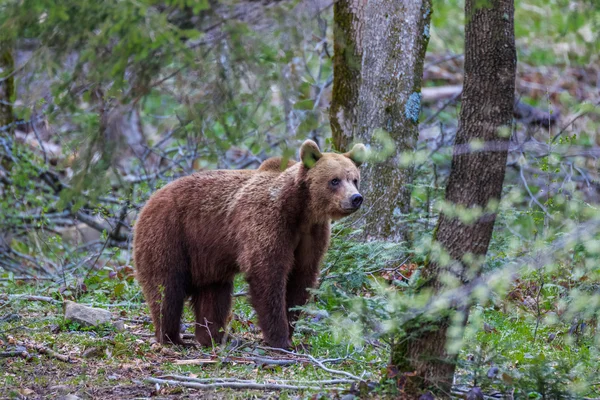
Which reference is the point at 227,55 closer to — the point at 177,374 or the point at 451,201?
the point at 451,201

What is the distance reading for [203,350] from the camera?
6922 millimetres

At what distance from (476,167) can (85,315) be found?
4327 mm

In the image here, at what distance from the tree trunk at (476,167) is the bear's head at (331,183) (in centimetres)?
214

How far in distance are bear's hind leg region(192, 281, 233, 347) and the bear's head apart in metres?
1.30

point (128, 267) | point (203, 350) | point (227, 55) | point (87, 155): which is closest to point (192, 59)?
point (227, 55)

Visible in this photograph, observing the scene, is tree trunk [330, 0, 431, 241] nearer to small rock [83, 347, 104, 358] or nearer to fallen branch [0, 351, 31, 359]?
small rock [83, 347, 104, 358]

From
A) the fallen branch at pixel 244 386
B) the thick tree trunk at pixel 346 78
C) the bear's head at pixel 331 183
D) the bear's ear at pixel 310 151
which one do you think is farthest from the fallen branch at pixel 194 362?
the thick tree trunk at pixel 346 78

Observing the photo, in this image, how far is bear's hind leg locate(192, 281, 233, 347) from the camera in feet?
23.7

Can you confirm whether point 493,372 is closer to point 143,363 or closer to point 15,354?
point 143,363

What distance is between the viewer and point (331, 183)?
22.8 ft

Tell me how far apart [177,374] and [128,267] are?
4274 mm

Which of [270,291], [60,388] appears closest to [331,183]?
[270,291]

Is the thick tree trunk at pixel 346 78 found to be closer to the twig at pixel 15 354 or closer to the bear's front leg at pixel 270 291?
the bear's front leg at pixel 270 291

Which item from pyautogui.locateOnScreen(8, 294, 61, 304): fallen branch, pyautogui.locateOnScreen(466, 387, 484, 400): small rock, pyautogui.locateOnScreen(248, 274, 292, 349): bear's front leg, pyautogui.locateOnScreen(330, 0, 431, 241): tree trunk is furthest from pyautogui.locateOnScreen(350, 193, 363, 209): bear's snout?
pyautogui.locateOnScreen(8, 294, 61, 304): fallen branch
